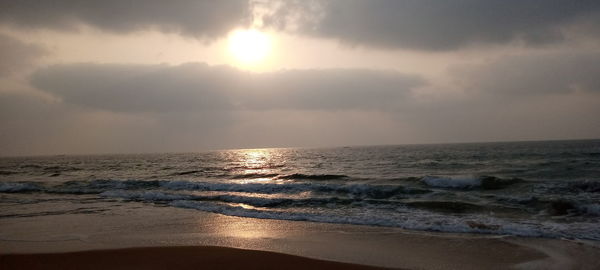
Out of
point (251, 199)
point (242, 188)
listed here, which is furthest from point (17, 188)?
point (251, 199)

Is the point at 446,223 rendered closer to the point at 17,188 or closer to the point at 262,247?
the point at 262,247

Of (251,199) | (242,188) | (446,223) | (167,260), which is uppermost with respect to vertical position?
(167,260)

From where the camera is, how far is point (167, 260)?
6969 mm

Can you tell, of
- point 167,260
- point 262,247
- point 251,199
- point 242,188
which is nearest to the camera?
point 167,260

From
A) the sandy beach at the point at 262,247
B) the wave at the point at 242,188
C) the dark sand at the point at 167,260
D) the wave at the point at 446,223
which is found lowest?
the wave at the point at 242,188

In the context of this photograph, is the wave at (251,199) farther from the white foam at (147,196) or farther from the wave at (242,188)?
the wave at (242,188)

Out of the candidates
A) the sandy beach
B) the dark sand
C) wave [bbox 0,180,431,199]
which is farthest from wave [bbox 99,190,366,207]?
the dark sand

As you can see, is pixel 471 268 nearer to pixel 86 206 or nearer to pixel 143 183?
pixel 86 206

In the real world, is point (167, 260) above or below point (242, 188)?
above

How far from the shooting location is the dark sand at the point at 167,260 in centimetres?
662

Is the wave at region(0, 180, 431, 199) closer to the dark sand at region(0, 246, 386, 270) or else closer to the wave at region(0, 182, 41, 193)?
the wave at region(0, 182, 41, 193)

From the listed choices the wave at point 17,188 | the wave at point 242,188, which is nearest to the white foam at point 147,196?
the wave at point 242,188

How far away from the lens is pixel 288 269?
6.46 m

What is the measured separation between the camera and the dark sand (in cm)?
662
